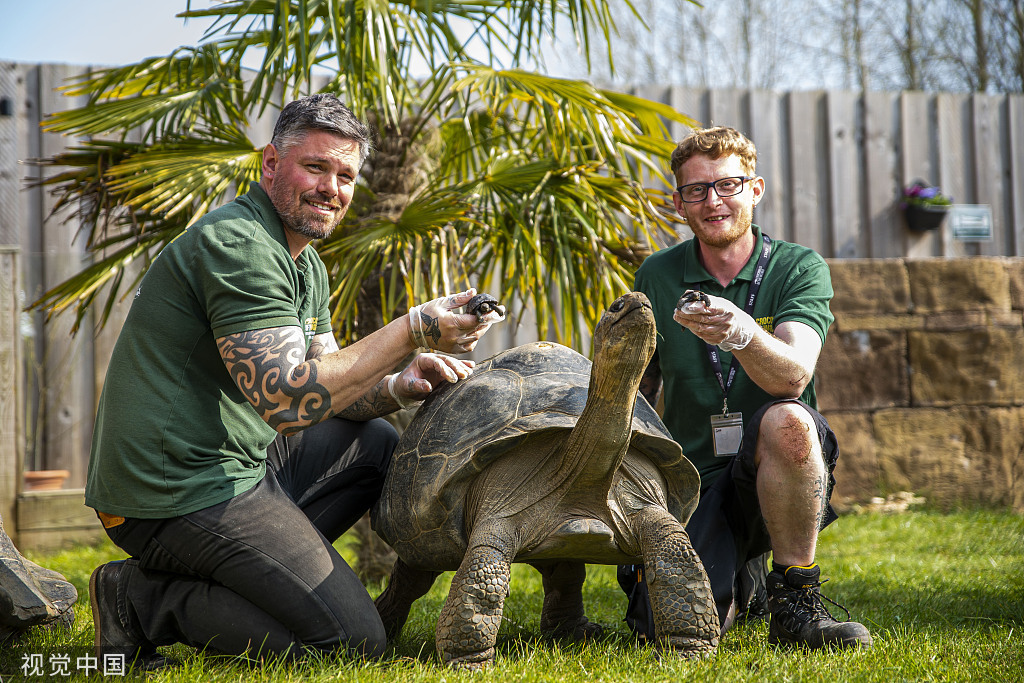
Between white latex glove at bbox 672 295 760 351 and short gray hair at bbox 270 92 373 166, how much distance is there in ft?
4.11

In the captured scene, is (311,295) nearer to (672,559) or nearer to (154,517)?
(154,517)

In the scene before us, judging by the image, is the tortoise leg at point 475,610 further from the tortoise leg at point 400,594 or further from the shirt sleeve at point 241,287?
the shirt sleeve at point 241,287

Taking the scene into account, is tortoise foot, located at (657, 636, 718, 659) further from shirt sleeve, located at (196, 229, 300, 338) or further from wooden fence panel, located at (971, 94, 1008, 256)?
wooden fence panel, located at (971, 94, 1008, 256)

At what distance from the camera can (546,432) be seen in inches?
104

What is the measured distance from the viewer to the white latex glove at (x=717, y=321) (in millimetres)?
2531

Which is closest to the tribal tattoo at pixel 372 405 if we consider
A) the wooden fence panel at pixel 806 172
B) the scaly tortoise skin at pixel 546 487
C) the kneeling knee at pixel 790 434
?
the scaly tortoise skin at pixel 546 487

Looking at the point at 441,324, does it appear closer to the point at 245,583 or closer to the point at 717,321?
the point at 717,321

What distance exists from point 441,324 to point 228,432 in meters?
0.76

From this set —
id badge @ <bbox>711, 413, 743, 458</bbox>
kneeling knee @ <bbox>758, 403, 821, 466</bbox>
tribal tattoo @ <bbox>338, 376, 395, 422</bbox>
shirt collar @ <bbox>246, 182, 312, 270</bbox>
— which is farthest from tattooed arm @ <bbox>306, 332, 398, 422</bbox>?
kneeling knee @ <bbox>758, 403, 821, 466</bbox>

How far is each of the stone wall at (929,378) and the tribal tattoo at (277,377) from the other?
434 cm

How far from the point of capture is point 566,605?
3.18 meters

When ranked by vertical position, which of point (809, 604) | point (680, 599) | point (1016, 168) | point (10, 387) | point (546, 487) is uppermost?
point (1016, 168)

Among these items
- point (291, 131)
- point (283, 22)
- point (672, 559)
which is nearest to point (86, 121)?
point (283, 22)

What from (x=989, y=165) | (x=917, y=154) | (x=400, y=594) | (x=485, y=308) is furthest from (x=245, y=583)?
(x=989, y=165)
